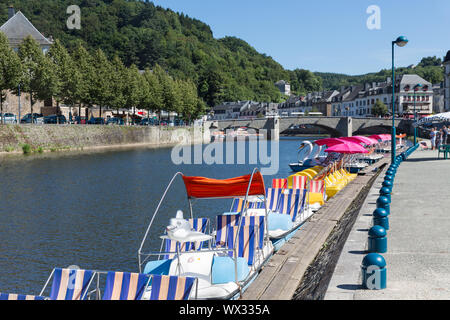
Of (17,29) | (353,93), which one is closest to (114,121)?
(17,29)

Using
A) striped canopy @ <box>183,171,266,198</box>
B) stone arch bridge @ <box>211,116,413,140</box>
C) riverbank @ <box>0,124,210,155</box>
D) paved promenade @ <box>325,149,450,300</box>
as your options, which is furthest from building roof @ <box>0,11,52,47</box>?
paved promenade @ <box>325,149,450,300</box>

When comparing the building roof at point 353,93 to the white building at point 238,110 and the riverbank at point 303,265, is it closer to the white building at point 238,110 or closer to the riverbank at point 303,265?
the white building at point 238,110

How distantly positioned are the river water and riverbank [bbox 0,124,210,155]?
38.1ft

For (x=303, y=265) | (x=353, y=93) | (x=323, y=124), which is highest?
(x=353, y=93)

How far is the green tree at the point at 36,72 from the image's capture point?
59.2 m

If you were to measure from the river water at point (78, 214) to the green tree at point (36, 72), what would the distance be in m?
19.6

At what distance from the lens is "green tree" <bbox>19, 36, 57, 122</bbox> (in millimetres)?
59250

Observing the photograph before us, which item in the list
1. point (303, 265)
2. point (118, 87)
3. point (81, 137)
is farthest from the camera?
point (118, 87)

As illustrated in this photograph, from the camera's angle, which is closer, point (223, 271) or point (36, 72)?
point (223, 271)

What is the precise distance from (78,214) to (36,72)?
42953 mm

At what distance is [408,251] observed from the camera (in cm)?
972

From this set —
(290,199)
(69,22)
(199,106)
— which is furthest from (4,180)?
(69,22)

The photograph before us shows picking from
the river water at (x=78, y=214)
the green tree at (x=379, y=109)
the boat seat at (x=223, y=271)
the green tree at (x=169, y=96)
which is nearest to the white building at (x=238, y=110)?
the green tree at (x=379, y=109)

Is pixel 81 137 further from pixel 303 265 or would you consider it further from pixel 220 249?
pixel 220 249
